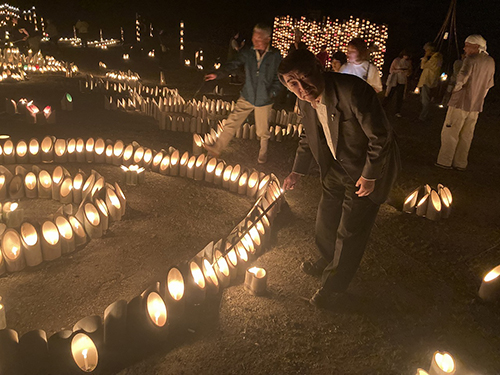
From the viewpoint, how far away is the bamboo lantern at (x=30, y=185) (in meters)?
4.70

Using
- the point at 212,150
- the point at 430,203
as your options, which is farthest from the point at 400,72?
the point at 430,203

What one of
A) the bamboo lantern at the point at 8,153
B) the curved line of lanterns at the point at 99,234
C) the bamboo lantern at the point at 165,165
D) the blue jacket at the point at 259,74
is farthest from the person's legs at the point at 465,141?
the bamboo lantern at the point at 8,153

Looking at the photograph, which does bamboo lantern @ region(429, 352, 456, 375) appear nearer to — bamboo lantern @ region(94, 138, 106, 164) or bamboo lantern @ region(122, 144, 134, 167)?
bamboo lantern @ region(122, 144, 134, 167)

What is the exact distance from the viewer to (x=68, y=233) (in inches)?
149

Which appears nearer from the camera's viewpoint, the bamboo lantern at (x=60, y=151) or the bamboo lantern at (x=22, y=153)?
the bamboo lantern at (x=22, y=153)

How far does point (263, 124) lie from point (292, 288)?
3.23m

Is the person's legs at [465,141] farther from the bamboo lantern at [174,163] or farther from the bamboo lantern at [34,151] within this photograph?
the bamboo lantern at [34,151]

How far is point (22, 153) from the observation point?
18.3 ft

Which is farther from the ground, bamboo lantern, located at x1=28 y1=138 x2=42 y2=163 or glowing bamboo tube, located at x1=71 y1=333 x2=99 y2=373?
glowing bamboo tube, located at x1=71 y1=333 x2=99 y2=373

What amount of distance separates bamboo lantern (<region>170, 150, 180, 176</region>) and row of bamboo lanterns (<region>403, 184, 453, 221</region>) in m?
2.96

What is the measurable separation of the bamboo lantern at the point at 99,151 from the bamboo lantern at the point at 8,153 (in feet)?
3.32

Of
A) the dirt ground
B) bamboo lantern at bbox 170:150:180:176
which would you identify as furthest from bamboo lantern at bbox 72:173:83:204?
bamboo lantern at bbox 170:150:180:176

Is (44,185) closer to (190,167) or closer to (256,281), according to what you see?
(190,167)

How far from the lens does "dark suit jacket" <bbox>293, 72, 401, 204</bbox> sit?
8.38 feet
